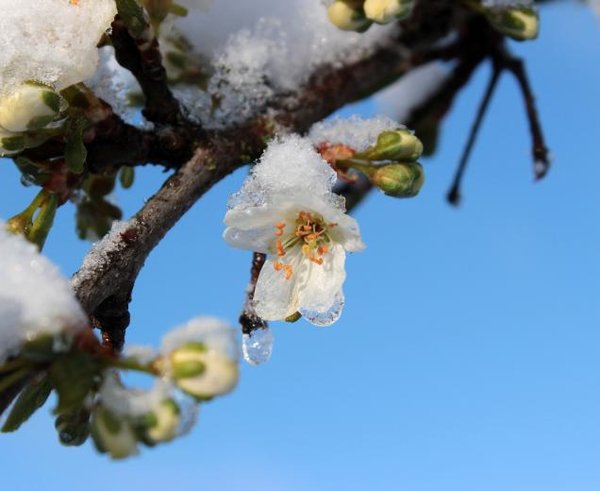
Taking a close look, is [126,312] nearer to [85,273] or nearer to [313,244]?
[85,273]

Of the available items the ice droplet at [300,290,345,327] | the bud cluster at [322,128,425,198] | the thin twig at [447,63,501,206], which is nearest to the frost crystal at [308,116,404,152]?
the bud cluster at [322,128,425,198]

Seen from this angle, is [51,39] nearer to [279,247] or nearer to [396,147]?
[279,247]

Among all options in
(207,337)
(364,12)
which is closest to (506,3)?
(364,12)

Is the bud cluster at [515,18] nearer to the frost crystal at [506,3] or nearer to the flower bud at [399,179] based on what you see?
the frost crystal at [506,3]

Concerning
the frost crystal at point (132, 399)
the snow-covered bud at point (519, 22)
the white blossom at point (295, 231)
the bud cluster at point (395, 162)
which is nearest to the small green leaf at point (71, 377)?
the frost crystal at point (132, 399)

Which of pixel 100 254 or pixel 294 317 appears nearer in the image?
pixel 100 254

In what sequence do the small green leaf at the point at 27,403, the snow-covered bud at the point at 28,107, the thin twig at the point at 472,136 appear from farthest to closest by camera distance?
the thin twig at the point at 472,136
the snow-covered bud at the point at 28,107
the small green leaf at the point at 27,403
